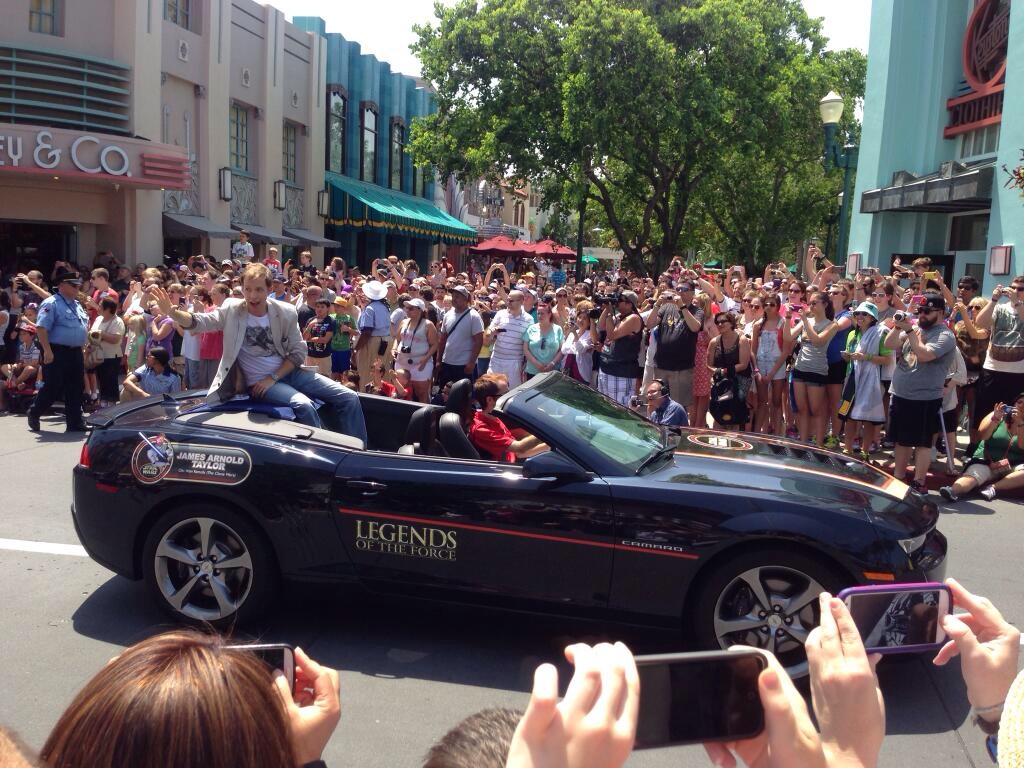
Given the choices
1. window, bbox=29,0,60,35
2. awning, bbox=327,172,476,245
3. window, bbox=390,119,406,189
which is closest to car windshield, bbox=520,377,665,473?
window, bbox=29,0,60,35

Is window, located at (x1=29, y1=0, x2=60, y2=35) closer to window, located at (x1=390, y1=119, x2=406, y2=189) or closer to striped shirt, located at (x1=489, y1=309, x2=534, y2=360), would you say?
striped shirt, located at (x1=489, y1=309, x2=534, y2=360)

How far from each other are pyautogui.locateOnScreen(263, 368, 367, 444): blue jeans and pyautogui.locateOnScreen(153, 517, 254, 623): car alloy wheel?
1063mm

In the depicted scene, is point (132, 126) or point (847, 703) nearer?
point (847, 703)

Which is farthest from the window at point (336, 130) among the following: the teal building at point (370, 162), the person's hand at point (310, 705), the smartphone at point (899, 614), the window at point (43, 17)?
the smartphone at point (899, 614)

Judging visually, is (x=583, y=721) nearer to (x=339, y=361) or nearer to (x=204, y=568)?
(x=204, y=568)

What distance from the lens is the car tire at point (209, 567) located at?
4.89 metres

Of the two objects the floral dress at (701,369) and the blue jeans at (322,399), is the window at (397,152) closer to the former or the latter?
the floral dress at (701,369)

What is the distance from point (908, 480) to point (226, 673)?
8.42 m

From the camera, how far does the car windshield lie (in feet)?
15.6

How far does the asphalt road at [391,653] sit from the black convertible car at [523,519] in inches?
10.1

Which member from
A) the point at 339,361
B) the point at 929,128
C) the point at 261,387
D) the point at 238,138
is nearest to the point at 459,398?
the point at 261,387

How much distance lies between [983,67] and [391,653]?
59.5ft

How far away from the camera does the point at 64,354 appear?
1068 centimetres

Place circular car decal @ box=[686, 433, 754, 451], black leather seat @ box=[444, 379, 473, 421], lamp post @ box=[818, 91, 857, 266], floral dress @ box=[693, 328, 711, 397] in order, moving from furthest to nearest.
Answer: lamp post @ box=[818, 91, 857, 266] → floral dress @ box=[693, 328, 711, 397] → black leather seat @ box=[444, 379, 473, 421] → circular car decal @ box=[686, 433, 754, 451]
